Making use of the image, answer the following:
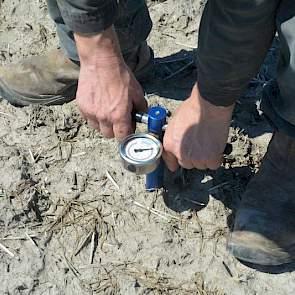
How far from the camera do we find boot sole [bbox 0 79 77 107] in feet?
9.24

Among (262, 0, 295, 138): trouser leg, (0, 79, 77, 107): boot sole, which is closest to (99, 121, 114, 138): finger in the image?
(262, 0, 295, 138): trouser leg

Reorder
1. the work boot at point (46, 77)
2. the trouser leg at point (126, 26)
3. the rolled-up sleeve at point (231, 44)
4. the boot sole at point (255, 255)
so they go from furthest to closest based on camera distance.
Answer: the work boot at point (46, 77) < the trouser leg at point (126, 26) < the boot sole at point (255, 255) < the rolled-up sleeve at point (231, 44)

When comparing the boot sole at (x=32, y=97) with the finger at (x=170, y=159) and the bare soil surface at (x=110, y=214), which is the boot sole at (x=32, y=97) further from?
the finger at (x=170, y=159)

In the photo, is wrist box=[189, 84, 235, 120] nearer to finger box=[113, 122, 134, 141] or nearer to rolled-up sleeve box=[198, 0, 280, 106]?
rolled-up sleeve box=[198, 0, 280, 106]

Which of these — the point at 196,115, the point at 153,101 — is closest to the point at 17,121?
the point at 153,101

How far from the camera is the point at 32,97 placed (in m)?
2.82

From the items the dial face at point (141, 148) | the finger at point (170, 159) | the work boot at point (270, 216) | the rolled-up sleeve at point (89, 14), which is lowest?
the work boot at point (270, 216)

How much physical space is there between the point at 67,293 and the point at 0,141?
76cm

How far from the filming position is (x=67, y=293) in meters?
2.28

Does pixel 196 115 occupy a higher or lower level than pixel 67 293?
higher

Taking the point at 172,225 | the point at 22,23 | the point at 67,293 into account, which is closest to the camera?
the point at 67,293

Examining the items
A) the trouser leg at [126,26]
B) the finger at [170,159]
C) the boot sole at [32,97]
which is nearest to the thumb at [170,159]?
the finger at [170,159]

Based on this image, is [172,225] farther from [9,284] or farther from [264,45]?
[264,45]

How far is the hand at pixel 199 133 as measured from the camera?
1.99 metres
